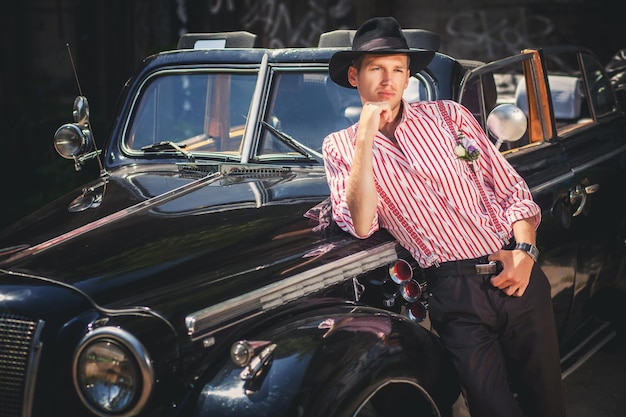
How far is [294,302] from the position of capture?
2.95 metres

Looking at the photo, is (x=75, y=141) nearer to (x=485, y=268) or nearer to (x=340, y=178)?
(x=340, y=178)

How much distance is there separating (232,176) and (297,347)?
123 centimetres

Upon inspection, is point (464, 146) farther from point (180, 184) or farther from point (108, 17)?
point (108, 17)

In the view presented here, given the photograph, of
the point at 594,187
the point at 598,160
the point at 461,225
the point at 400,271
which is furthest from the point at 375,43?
the point at 598,160

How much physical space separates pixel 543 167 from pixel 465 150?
1176 millimetres

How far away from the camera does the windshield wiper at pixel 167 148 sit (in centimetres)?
399

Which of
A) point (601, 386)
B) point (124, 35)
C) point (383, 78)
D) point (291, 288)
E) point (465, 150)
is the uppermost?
point (124, 35)

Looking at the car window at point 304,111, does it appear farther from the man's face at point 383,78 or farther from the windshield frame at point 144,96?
the man's face at point 383,78

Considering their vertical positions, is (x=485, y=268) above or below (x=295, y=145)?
below

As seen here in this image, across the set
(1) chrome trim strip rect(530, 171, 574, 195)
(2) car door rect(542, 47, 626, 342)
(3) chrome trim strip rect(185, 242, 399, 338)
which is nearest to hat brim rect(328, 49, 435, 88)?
(3) chrome trim strip rect(185, 242, 399, 338)

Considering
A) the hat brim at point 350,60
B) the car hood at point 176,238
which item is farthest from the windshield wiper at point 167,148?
the hat brim at point 350,60

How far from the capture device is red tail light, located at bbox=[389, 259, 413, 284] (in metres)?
3.14

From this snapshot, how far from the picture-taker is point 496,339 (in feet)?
10.2

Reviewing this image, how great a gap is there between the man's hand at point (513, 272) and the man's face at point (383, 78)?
0.64 meters
